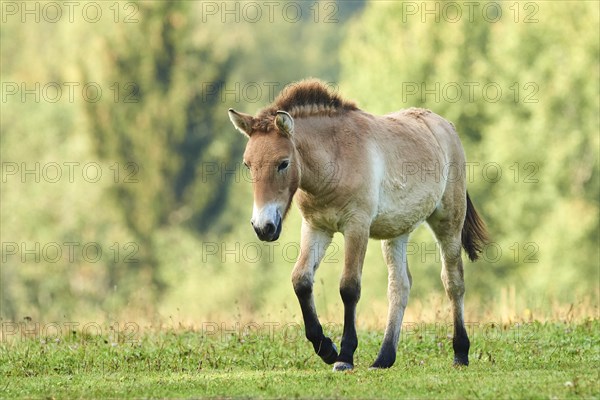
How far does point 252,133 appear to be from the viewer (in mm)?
11453

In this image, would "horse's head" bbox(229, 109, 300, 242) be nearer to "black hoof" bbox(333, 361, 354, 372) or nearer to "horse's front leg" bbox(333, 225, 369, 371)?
"horse's front leg" bbox(333, 225, 369, 371)

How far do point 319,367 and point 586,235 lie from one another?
28223 mm

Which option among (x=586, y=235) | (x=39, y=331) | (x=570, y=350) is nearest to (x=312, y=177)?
(x=570, y=350)

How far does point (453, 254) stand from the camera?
13.4 metres

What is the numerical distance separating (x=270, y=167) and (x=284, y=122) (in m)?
A: 0.54

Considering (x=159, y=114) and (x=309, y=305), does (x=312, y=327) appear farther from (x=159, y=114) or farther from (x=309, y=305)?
(x=159, y=114)

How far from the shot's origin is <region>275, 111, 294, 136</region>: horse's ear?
11219 millimetres

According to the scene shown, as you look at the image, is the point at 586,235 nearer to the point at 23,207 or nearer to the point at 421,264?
the point at 421,264

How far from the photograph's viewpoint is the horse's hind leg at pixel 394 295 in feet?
40.3

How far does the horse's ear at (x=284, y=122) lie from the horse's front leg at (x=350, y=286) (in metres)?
1.33

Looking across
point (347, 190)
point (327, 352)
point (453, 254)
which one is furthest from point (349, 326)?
point (453, 254)

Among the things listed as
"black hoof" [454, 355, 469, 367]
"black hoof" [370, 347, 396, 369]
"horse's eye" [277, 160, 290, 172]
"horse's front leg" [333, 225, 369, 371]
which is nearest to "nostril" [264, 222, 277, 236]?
"horse's eye" [277, 160, 290, 172]

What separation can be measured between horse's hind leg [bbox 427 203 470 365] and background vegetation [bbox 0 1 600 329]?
691 inches

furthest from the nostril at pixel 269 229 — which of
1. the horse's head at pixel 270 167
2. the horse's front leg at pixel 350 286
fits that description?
the horse's front leg at pixel 350 286
